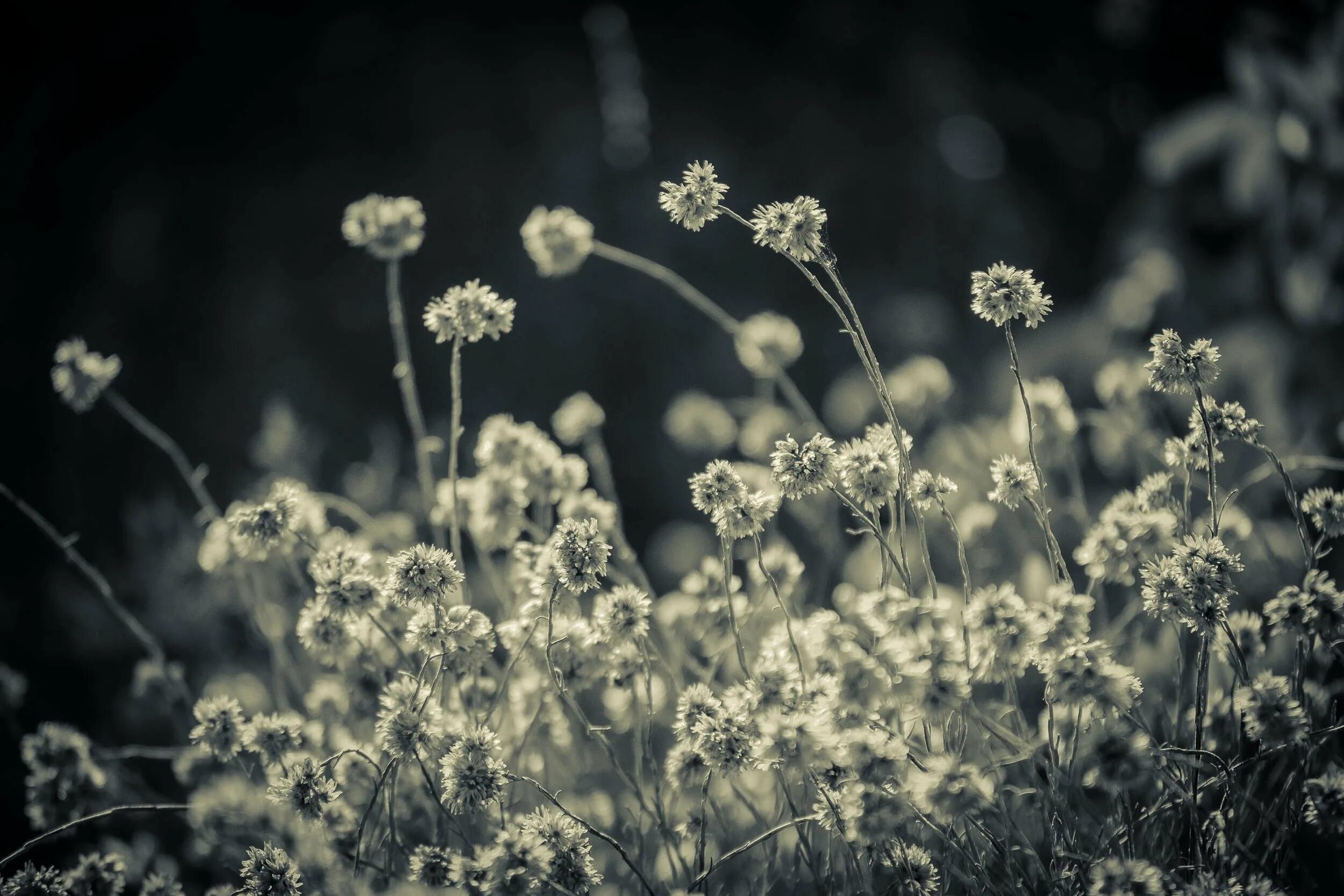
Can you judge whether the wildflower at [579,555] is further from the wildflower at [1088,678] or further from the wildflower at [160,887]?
the wildflower at [160,887]

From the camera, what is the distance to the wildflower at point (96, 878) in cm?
62

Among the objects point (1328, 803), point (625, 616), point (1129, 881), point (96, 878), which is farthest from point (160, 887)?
point (1328, 803)

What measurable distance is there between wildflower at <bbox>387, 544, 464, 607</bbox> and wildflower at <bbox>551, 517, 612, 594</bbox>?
71 millimetres

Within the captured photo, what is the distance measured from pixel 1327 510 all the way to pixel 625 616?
455 mm

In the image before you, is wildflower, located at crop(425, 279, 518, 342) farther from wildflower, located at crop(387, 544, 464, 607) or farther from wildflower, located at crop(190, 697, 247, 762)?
wildflower, located at crop(190, 697, 247, 762)

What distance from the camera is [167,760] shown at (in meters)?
1.17

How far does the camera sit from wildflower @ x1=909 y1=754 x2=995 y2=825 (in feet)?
1.47

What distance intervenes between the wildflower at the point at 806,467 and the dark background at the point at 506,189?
992 millimetres

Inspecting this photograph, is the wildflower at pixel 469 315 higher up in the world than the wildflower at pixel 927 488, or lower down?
higher up

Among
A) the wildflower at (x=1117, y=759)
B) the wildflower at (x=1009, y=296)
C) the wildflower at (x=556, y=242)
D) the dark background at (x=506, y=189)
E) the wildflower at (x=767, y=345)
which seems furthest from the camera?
the dark background at (x=506, y=189)

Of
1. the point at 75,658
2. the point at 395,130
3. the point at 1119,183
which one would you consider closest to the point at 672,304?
the point at 395,130

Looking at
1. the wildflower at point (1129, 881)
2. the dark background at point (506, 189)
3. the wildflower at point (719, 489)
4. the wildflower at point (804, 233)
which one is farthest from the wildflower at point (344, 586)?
the dark background at point (506, 189)

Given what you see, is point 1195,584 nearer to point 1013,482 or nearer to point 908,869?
point 1013,482

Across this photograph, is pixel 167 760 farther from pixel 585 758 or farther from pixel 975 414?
pixel 975 414
